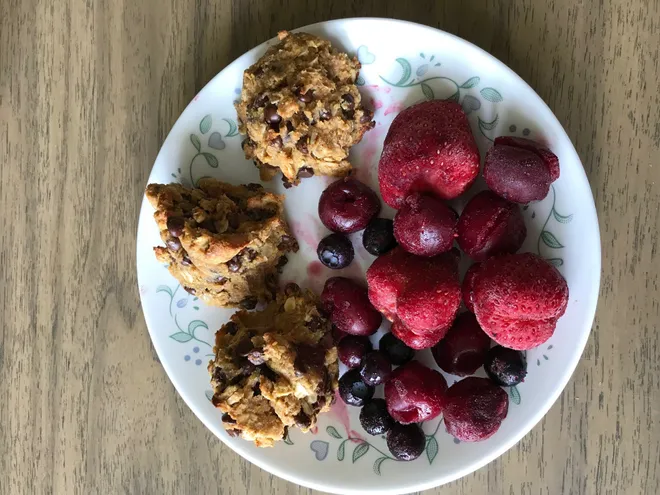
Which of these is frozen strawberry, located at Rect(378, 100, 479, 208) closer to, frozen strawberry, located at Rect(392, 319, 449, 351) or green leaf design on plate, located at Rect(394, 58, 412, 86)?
green leaf design on plate, located at Rect(394, 58, 412, 86)

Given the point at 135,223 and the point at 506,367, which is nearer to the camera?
the point at 506,367

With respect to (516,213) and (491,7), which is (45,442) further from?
(491,7)

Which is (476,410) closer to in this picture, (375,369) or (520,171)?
(375,369)

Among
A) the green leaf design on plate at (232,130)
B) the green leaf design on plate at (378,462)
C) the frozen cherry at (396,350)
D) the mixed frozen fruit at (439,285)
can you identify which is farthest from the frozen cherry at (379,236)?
the green leaf design on plate at (378,462)

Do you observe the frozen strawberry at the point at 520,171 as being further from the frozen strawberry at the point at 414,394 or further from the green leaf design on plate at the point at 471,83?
the frozen strawberry at the point at 414,394

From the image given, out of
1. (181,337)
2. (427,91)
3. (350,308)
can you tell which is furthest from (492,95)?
(181,337)

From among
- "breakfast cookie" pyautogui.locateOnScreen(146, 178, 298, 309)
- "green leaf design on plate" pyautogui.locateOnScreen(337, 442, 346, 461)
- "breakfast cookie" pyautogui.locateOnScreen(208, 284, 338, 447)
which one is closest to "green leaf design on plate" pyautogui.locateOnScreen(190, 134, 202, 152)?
"breakfast cookie" pyautogui.locateOnScreen(146, 178, 298, 309)

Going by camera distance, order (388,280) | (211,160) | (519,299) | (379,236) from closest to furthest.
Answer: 1. (519,299)
2. (388,280)
3. (379,236)
4. (211,160)
